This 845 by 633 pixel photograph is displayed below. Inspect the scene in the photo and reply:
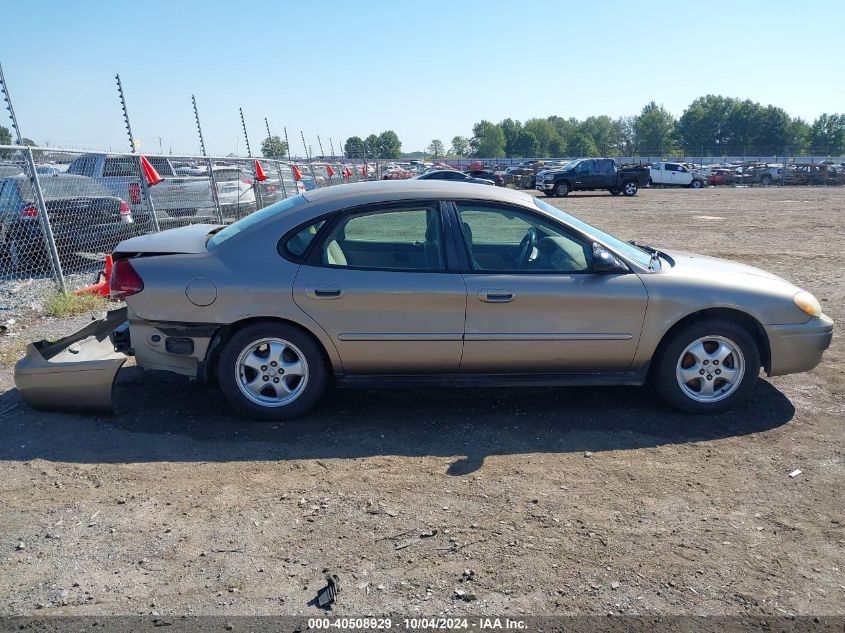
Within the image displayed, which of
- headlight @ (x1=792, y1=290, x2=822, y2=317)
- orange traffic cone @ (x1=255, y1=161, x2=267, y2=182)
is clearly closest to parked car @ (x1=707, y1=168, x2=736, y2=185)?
orange traffic cone @ (x1=255, y1=161, x2=267, y2=182)

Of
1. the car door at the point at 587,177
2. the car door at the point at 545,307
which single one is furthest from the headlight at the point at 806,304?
the car door at the point at 587,177

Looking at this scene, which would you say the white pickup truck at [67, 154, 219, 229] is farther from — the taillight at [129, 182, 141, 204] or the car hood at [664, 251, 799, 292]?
the car hood at [664, 251, 799, 292]

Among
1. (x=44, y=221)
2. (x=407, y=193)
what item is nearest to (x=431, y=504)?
(x=407, y=193)

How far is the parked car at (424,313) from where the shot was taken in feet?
14.9

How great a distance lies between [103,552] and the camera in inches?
125

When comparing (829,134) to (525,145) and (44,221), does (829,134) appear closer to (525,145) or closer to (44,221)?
(525,145)

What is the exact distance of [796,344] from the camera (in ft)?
15.8

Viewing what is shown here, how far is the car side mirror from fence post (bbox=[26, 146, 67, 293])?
6173mm

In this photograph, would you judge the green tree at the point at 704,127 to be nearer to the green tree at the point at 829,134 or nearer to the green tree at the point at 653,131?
the green tree at the point at 653,131

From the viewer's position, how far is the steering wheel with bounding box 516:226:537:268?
15.6 feet

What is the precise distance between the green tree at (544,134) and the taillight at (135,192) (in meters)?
129

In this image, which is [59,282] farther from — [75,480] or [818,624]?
[818,624]

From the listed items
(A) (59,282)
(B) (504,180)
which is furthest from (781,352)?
(B) (504,180)

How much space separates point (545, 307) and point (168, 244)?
2669mm
